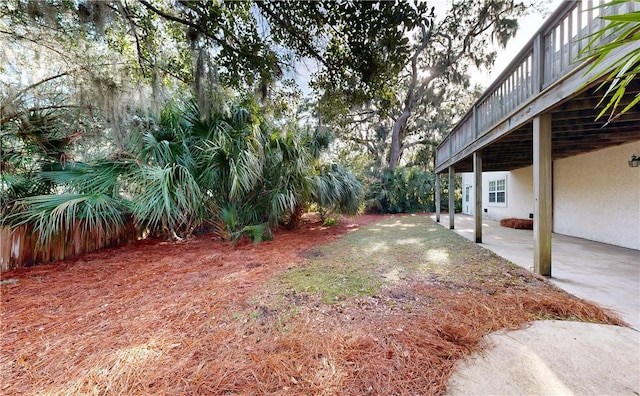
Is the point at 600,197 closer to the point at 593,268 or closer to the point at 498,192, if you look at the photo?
the point at 593,268

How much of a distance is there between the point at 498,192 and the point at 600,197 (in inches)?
202

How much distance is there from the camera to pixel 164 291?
2869mm

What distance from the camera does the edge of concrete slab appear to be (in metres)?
1.62

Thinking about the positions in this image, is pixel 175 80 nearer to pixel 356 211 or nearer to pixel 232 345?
pixel 232 345

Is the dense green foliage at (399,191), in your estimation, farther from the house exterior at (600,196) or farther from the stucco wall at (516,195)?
the house exterior at (600,196)

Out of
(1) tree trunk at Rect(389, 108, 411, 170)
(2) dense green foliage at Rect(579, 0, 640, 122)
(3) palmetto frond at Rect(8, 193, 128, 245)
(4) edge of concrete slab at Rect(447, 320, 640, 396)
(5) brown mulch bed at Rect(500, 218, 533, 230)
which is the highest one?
(1) tree trunk at Rect(389, 108, 411, 170)

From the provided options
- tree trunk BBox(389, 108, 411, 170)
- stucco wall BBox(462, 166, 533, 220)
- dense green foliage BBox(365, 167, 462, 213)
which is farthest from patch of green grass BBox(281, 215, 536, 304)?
tree trunk BBox(389, 108, 411, 170)

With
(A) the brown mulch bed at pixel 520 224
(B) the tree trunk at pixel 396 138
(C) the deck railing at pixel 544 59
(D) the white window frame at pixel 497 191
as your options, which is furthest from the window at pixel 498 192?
(C) the deck railing at pixel 544 59

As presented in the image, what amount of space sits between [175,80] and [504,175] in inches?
441

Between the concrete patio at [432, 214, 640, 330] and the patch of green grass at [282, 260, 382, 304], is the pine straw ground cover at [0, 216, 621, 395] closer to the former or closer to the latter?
the patch of green grass at [282, 260, 382, 304]

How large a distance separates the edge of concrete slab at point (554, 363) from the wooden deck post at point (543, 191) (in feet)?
4.35

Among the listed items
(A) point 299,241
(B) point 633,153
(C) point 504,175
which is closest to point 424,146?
(C) point 504,175

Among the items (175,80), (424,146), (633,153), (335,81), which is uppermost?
(424,146)

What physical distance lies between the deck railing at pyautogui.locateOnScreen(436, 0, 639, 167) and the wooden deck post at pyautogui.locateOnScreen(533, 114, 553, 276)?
462 millimetres
